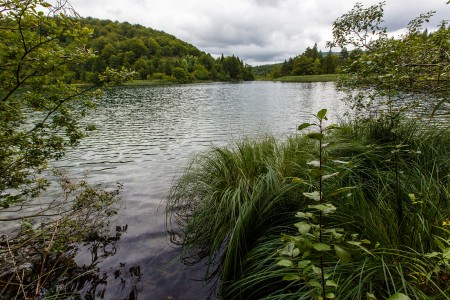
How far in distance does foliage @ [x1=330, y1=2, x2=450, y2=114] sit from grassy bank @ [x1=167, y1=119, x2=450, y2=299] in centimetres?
94

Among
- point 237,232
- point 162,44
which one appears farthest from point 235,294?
point 162,44

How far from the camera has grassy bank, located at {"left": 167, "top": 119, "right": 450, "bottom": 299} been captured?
6.47ft

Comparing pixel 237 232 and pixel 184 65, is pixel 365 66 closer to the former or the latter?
pixel 237 232

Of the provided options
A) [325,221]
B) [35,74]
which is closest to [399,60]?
[325,221]

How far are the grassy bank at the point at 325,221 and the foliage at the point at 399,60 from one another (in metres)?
0.94

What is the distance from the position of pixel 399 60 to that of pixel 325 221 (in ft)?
13.7

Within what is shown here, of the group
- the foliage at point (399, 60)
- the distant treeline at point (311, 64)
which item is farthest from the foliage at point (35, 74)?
the distant treeline at point (311, 64)

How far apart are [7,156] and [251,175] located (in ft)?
12.0

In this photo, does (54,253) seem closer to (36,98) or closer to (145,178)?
(36,98)

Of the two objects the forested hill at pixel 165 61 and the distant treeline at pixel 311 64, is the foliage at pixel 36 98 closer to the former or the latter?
the forested hill at pixel 165 61

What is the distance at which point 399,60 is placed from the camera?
200 inches

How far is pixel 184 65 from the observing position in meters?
124

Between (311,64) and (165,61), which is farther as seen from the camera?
(311,64)

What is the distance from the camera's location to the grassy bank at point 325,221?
1.97m
